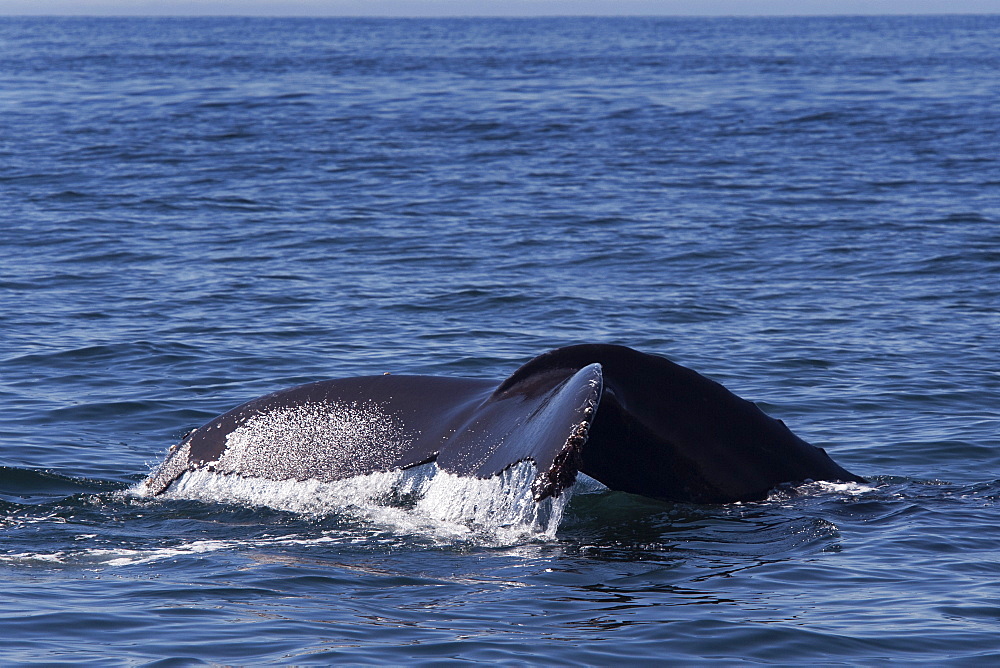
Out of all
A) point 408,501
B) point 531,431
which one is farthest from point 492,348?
point 531,431

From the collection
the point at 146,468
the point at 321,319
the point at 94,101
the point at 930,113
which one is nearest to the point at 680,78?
the point at 930,113

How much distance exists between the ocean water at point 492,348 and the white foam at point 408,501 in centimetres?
2

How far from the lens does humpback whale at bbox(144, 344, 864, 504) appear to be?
19.4 ft

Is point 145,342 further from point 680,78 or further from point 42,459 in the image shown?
point 680,78

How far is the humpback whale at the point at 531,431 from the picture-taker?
19.4 ft

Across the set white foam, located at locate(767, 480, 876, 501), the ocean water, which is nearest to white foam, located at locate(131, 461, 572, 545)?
the ocean water

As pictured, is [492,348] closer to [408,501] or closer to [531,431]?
[408,501]

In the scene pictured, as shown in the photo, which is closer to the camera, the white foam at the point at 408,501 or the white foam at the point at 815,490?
the white foam at the point at 408,501

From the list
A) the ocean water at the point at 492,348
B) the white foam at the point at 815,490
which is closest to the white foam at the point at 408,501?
the ocean water at the point at 492,348

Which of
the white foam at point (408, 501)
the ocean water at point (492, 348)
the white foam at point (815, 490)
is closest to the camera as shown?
the ocean water at point (492, 348)

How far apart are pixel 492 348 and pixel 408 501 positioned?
577 cm

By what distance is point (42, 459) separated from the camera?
8.88 metres

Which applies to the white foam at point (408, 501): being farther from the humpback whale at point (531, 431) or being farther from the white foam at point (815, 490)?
the white foam at point (815, 490)

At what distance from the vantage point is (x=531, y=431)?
5.54 metres
